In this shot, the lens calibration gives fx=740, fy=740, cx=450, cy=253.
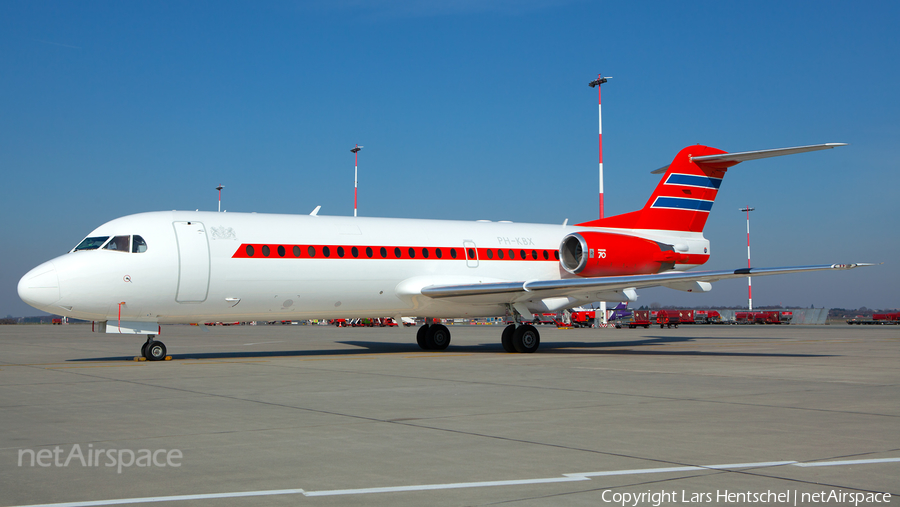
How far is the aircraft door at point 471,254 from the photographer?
21672mm

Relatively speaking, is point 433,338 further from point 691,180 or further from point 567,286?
point 691,180

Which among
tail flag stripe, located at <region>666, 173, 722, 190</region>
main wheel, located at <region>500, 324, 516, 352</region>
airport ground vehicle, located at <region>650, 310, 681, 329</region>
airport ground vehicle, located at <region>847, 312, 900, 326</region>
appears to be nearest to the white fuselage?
main wheel, located at <region>500, 324, 516, 352</region>

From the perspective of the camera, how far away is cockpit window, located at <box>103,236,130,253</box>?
55.4ft

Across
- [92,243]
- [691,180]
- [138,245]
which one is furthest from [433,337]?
[92,243]

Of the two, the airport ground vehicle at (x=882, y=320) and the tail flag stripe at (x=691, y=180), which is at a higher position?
the tail flag stripe at (x=691, y=180)

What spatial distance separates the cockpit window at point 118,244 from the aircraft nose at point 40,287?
4.09 feet

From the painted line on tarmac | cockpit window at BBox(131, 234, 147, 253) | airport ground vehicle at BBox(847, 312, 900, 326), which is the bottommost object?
the painted line on tarmac

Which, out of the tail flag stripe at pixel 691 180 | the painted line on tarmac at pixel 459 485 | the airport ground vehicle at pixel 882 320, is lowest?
the painted line on tarmac at pixel 459 485

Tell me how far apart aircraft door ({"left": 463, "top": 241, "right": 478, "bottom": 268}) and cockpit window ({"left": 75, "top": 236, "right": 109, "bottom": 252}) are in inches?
378

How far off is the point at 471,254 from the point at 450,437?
1441 cm

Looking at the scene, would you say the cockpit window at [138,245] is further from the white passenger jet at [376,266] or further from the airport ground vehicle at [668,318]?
the airport ground vehicle at [668,318]

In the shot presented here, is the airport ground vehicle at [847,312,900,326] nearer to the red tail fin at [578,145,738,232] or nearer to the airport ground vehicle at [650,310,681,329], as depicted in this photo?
the airport ground vehicle at [650,310,681,329]

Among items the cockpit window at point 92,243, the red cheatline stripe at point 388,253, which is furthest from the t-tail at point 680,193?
the cockpit window at point 92,243

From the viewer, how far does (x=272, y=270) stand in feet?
60.0
